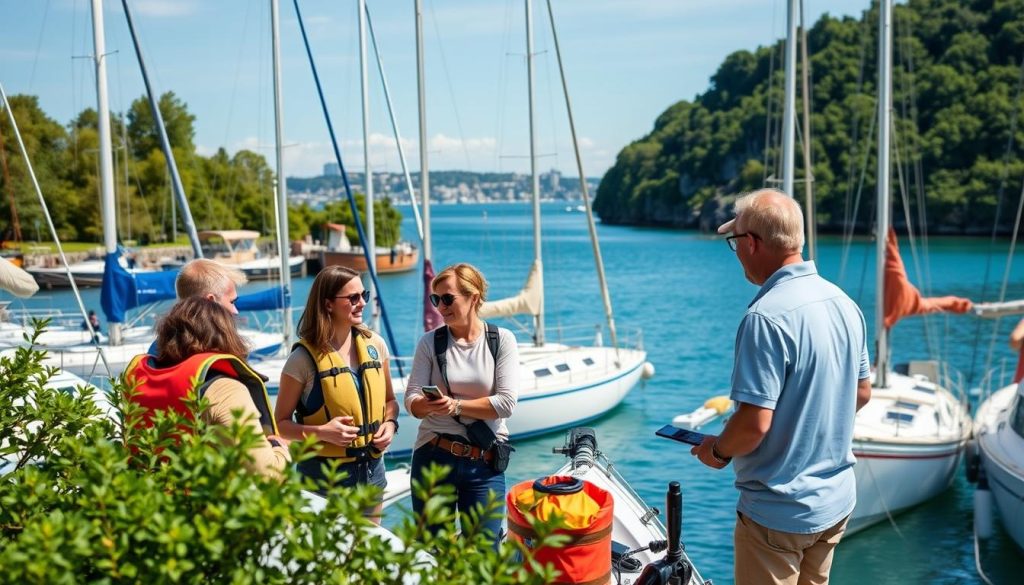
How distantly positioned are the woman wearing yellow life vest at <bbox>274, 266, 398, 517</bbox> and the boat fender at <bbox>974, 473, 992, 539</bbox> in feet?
31.9

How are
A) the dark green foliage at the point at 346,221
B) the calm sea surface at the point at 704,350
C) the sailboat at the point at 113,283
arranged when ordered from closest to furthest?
the calm sea surface at the point at 704,350, the sailboat at the point at 113,283, the dark green foliage at the point at 346,221

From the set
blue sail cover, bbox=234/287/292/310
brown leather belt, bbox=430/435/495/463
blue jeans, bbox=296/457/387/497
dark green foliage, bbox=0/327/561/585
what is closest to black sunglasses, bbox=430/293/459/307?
brown leather belt, bbox=430/435/495/463

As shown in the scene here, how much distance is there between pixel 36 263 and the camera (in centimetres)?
5162

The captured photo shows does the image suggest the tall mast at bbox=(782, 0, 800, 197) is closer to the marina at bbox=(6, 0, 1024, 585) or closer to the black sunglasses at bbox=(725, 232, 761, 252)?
the marina at bbox=(6, 0, 1024, 585)

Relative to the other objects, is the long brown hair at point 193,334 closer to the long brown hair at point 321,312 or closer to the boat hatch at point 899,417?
the long brown hair at point 321,312

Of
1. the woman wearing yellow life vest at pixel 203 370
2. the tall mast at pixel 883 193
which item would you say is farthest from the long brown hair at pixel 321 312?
the tall mast at pixel 883 193

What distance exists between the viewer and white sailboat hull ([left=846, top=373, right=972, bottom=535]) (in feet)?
37.7

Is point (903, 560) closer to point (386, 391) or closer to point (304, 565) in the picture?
point (386, 391)

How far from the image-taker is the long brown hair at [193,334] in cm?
307

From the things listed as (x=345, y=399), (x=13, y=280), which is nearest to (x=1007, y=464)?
(x=345, y=399)

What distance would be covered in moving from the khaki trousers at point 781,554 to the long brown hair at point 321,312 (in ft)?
6.74

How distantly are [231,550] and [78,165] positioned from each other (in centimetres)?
7133

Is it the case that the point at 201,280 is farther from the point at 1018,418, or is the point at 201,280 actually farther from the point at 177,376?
the point at 1018,418

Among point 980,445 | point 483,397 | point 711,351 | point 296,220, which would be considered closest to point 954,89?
point 296,220
